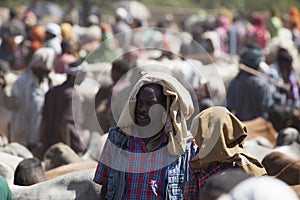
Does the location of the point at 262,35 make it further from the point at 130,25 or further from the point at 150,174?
the point at 150,174

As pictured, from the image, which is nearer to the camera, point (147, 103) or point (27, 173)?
point (147, 103)

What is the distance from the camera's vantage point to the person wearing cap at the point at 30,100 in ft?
36.9

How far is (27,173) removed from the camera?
7527 millimetres

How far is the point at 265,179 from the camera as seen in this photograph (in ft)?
14.5

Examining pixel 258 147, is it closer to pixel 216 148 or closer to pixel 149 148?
pixel 149 148

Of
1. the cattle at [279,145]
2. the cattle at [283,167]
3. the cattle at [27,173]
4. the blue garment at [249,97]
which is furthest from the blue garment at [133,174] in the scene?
the blue garment at [249,97]

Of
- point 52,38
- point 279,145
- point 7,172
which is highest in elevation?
point 7,172

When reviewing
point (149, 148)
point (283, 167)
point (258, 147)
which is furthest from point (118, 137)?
point (258, 147)

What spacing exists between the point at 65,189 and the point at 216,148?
1696mm

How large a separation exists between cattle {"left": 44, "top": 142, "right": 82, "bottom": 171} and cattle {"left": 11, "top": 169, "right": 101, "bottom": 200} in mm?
2126

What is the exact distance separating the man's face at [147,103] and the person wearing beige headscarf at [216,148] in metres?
0.24

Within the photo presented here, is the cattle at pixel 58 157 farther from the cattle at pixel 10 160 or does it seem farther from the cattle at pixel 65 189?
the cattle at pixel 65 189

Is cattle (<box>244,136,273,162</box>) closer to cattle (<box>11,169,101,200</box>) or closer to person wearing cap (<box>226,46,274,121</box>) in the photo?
person wearing cap (<box>226,46,274,121</box>)

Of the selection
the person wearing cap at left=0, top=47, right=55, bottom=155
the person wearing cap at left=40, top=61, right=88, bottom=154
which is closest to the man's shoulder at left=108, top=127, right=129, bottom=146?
the person wearing cap at left=40, top=61, right=88, bottom=154
